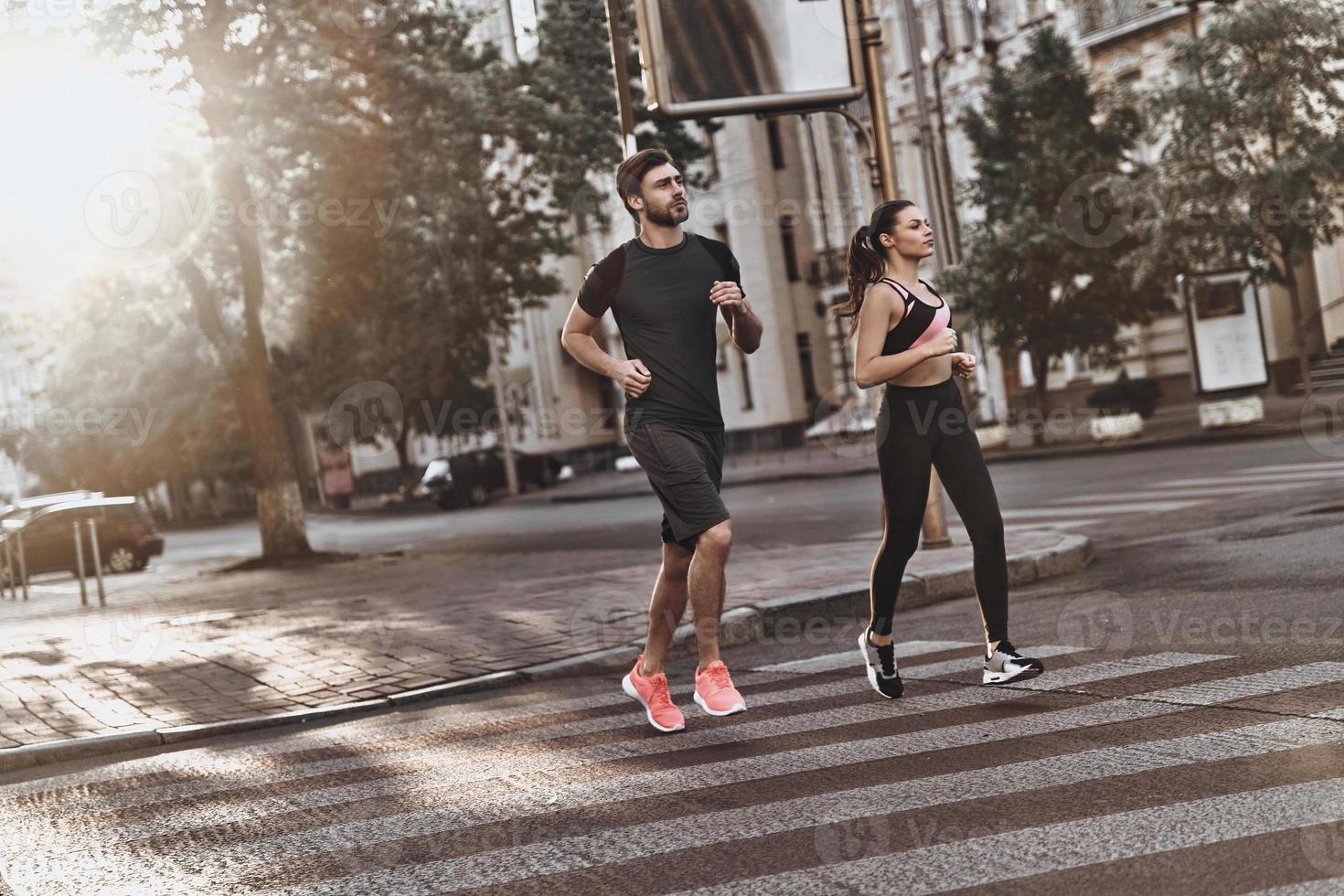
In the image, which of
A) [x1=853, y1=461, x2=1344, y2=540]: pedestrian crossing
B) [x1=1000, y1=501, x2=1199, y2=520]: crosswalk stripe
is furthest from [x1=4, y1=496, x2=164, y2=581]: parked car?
[x1=853, y1=461, x2=1344, y2=540]: pedestrian crossing

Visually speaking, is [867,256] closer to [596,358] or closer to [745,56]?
[596,358]

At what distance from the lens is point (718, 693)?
5707mm

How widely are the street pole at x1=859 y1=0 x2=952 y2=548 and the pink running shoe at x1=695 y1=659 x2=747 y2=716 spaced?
5.30 meters

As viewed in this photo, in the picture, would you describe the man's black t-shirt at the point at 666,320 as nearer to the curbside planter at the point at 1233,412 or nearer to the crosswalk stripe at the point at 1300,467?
the crosswalk stripe at the point at 1300,467

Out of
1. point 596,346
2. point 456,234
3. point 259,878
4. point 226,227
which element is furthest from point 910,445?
point 456,234

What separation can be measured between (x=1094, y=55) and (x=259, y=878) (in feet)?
112

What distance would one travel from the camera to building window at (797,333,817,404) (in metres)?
42.7

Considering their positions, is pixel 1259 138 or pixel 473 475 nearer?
pixel 1259 138

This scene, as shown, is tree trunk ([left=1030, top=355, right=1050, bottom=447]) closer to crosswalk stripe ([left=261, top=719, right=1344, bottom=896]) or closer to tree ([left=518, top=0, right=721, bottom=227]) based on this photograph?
tree ([left=518, top=0, right=721, bottom=227])

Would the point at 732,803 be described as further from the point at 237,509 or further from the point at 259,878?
the point at 237,509

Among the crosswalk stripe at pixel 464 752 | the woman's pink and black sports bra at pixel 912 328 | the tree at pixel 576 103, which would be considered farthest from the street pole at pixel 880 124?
the tree at pixel 576 103

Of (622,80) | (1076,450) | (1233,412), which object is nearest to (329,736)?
(622,80)

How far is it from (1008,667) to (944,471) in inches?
31.1

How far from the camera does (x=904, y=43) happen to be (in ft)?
121
